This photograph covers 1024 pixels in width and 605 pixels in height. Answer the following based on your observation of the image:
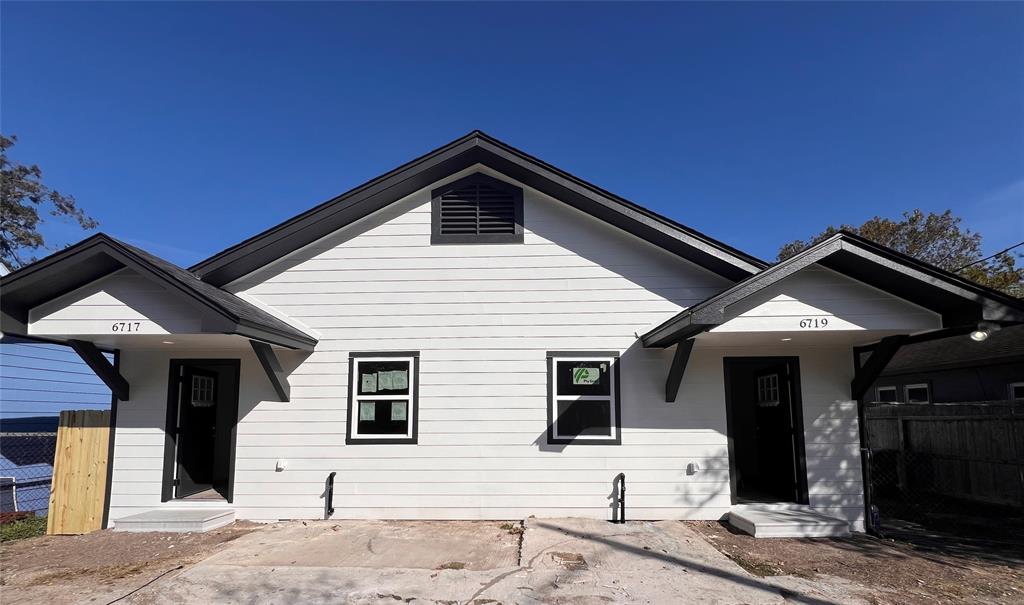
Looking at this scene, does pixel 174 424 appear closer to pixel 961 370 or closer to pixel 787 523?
A: pixel 787 523

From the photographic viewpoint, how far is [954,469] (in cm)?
982

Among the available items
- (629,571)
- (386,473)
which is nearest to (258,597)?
(386,473)

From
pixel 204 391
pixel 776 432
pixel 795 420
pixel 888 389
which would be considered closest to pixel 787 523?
pixel 795 420

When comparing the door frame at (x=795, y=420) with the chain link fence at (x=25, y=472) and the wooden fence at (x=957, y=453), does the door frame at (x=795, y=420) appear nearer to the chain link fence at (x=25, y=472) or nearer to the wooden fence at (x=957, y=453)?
the wooden fence at (x=957, y=453)

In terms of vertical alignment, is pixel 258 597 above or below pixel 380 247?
below

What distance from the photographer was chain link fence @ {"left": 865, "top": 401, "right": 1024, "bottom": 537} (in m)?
8.23

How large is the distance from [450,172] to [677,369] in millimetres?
4098

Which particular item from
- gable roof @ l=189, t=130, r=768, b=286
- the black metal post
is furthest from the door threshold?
gable roof @ l=189, t=130, r=768, b=286

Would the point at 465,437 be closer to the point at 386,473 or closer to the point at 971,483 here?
the point at 386,473

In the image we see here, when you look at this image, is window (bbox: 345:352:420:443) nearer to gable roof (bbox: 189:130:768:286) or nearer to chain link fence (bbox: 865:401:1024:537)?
gable roof (bbox: 189:130:768:286)

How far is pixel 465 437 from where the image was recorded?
7297mm

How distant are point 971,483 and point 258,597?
11.2 metres

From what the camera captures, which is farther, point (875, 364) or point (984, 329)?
point (875, 364)

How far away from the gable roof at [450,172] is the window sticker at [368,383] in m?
2.05
